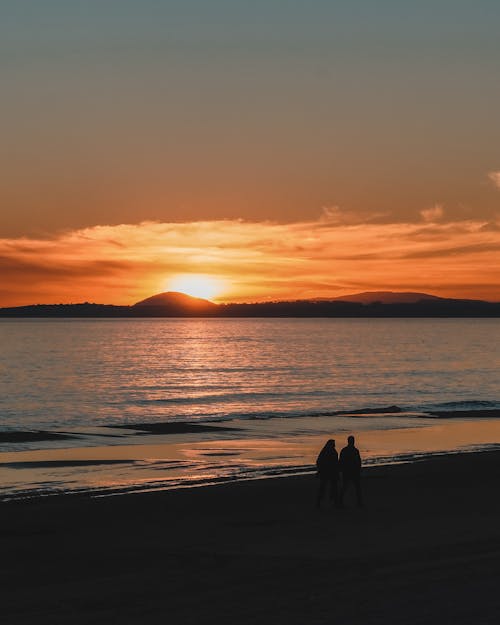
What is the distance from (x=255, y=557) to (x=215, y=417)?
1789 inches

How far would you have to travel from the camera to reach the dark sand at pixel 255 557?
14.6 meters

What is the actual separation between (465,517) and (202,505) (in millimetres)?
7467

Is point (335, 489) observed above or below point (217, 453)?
above

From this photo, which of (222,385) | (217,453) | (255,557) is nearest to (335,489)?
(255,557)

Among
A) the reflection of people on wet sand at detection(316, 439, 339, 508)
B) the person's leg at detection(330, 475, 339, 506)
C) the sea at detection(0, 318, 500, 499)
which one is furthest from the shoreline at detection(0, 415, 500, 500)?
the person's leg at detection(330, 475, 339, 506)

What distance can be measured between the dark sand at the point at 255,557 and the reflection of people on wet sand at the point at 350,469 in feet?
1.84

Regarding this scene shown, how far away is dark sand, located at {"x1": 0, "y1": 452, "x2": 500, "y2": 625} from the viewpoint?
47.8 ft

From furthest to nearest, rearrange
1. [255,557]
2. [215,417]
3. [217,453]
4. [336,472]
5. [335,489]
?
[215,417] → [217,453] → [336,472] → [335,489] → [255,557]

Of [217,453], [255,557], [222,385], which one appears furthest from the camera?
[222,385]

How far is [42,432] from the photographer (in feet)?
183

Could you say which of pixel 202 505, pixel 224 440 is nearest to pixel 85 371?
pixel 224 440

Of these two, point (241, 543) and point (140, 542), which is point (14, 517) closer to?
point (140, 542)

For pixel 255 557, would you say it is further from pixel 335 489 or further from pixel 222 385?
pixel 222 385

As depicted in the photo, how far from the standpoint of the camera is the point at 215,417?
64.5 metres
